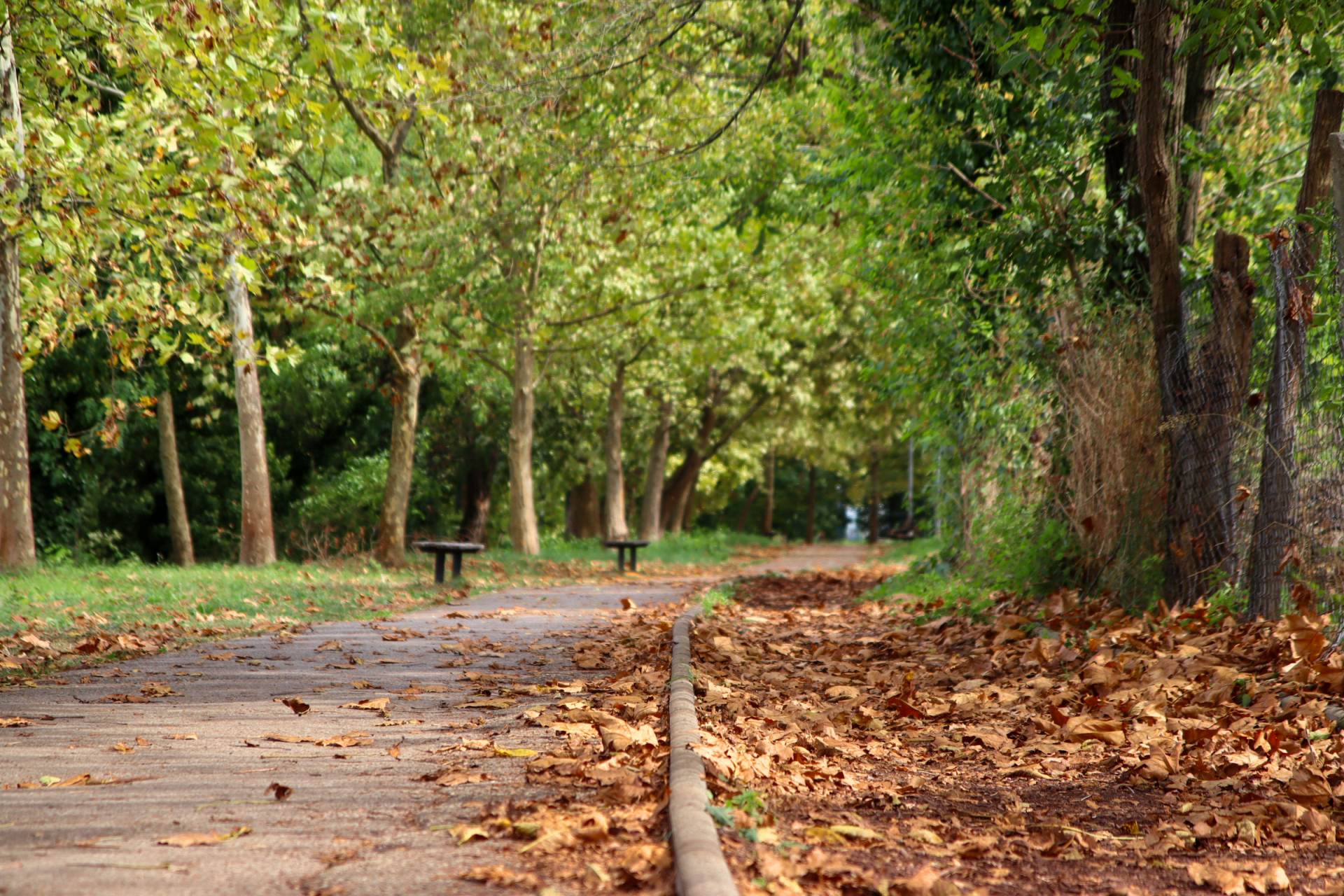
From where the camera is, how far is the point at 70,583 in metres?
13.6

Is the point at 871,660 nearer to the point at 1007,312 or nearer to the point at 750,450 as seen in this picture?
the point at 1007,312

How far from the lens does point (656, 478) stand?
3522cm

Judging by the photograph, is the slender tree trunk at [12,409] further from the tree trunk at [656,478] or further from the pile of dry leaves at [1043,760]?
the tree trunk at [656,478]

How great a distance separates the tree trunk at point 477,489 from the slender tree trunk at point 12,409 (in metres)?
18.6

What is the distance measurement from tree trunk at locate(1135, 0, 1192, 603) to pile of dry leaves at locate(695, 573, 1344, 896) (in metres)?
0.73

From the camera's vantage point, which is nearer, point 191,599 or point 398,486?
point 191,599

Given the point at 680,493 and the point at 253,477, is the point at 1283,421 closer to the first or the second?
the point at 253,477

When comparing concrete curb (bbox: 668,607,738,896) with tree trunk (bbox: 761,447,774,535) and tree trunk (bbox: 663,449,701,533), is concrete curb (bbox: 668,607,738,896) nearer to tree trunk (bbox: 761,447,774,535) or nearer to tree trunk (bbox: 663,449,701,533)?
tree trunk (bbox: 663,449,701,533)

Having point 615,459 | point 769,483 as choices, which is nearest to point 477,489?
point 615,459

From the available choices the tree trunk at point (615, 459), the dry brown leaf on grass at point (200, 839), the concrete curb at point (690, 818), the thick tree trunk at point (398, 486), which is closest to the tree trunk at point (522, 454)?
the thick tree trunk at point (398, 486)

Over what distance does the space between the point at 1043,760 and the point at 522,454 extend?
65.4 ft

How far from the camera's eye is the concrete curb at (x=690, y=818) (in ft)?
10.9

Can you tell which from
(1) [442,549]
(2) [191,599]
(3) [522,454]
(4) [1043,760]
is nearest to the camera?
(4) [1043,760]

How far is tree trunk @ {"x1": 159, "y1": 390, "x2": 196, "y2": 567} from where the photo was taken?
22.1 m
